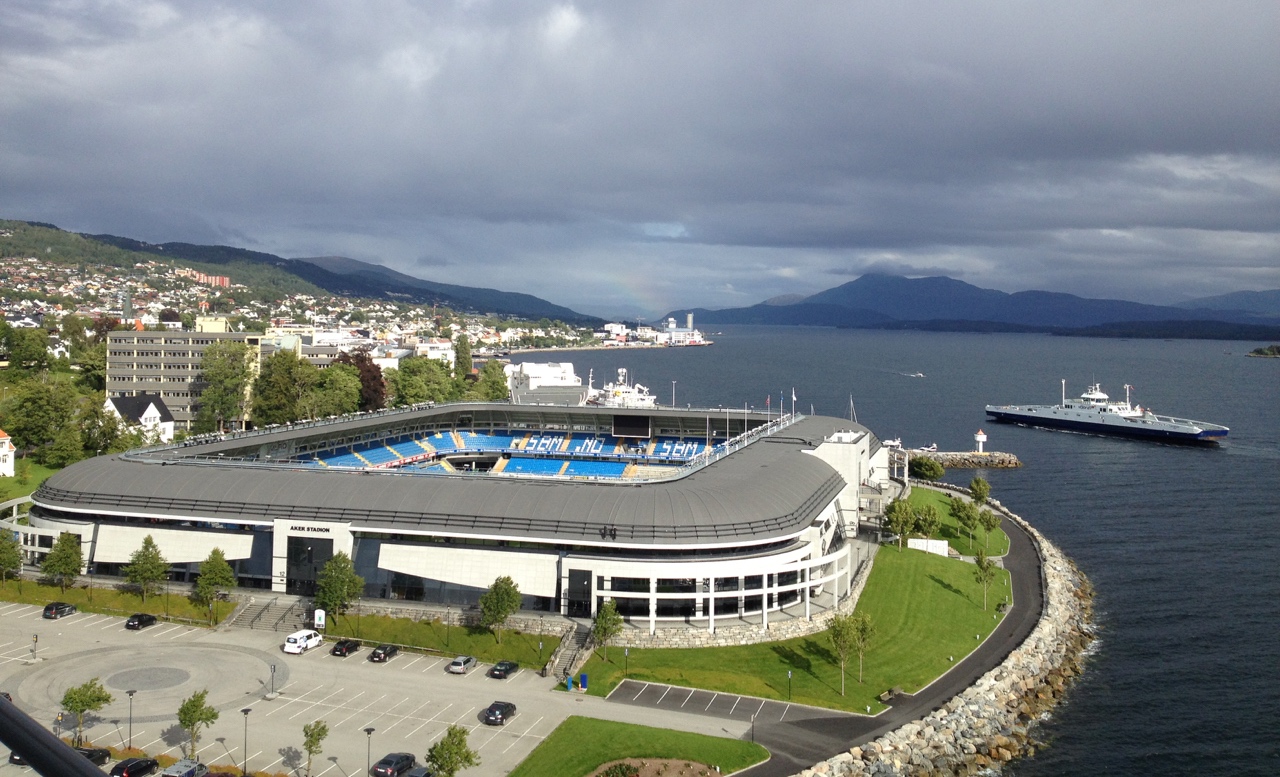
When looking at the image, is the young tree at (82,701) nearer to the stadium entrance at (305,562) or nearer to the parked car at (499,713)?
the parked car at (499,713)

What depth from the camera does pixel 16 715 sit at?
505 cm

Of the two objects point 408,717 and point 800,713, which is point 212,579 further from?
point 800,713

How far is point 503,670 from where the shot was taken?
5184 centimetres

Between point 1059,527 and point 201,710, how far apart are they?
82.9 metres

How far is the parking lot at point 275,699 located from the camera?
1677 inches

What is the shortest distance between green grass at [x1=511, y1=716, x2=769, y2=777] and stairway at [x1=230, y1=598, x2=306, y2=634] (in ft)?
73.4

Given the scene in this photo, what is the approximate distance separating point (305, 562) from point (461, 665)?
16.9m

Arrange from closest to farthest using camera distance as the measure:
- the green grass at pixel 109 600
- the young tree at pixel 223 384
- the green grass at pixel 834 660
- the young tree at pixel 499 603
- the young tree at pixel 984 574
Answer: the green grass at pixel 834 660 → the young tree at pixel 499 603 → the green grass at pixel 109 600 → the young tree at pixel 984 574 → the young tree at pixel 223 384

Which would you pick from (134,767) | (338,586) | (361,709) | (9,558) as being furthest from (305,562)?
(134,767)

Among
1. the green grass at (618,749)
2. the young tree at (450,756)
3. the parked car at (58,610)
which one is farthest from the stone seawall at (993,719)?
the parked car at (58,610)

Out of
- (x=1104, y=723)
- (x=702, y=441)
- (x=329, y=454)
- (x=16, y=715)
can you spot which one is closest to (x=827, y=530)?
(x=1104, y=723)

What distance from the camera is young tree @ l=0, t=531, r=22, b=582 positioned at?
62159mm

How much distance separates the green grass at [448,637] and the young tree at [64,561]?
1863 centimetres

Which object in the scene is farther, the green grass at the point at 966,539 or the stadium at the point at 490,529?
the green grass at the point at 966,539
